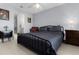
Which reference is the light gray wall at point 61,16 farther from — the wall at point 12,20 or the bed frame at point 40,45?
the bed frame at point 40,45

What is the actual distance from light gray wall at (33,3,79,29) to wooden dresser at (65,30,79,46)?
773mm

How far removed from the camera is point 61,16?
217 inches

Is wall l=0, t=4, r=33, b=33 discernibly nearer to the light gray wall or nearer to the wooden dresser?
the light gray wall

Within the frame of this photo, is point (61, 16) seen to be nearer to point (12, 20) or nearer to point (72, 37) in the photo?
point (72, 37)

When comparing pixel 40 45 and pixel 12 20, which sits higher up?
pixel 12 20

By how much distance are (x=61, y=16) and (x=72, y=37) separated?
1694 millimetres

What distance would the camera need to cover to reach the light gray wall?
4.96 metres

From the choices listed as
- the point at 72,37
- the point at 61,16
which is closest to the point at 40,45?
the point at 72,37

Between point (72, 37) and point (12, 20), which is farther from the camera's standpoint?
point (12, 20)

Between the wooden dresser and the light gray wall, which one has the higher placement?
the light gray wall

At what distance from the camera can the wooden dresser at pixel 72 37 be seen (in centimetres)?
420

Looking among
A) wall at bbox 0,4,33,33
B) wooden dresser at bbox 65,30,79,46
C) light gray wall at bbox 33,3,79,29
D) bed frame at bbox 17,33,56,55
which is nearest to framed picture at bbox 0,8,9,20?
wall at bbox 0,4,33,33

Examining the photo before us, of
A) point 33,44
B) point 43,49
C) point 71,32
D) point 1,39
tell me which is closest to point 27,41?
point 33,44

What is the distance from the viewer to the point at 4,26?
502cm
